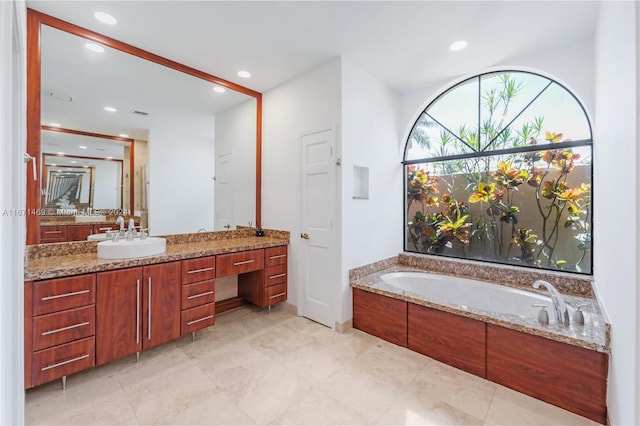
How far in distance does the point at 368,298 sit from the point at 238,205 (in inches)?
73.9

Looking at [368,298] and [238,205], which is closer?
[368,298]

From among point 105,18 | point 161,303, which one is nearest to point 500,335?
point 161,303

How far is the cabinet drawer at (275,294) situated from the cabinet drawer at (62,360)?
5.00ft

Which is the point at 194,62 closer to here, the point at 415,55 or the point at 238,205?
the point at 238,205

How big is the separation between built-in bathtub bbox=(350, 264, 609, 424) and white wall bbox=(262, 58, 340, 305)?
60 centimetres

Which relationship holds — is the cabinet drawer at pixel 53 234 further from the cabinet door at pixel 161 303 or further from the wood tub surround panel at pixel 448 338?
the wood tub surround panel at pixel 448 338

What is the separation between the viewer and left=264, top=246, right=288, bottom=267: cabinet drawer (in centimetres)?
304

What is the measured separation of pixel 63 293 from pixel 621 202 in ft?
10.5

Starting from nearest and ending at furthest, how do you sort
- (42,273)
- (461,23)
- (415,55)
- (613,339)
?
(613,339) < (42,273) < (461,23) < (415,55)

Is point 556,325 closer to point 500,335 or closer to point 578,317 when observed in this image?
point 578,317

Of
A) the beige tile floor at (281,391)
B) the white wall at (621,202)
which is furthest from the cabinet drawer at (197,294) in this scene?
the white wall at (621,202)

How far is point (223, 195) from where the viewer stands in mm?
3297

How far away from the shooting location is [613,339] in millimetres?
1549

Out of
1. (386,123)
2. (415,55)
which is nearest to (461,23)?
(415,55)
